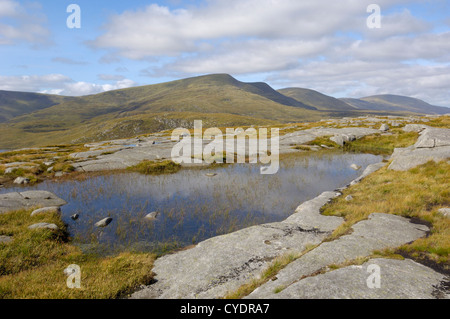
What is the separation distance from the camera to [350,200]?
20.4 m

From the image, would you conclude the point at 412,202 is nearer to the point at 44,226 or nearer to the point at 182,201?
the point at 182,201

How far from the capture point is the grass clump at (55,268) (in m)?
9.89

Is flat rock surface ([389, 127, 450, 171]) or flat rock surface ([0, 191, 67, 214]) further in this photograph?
flat rock surface ([389, 127, 450, 171])

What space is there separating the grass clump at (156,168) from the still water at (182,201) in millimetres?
2404

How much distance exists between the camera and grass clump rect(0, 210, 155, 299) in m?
9.89

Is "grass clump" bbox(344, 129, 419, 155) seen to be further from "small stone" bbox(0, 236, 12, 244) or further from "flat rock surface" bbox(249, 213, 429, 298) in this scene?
"small stone" bbox(0, 236, 12, 244)

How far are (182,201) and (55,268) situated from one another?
12.4 metres

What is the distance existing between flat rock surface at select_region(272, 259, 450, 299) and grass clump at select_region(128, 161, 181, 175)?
1200 inches

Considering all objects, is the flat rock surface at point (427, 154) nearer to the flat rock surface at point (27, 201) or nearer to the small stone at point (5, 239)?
the small stone at point (5, 239)

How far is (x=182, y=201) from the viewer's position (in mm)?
23422

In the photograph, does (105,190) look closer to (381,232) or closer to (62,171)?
(62,171)

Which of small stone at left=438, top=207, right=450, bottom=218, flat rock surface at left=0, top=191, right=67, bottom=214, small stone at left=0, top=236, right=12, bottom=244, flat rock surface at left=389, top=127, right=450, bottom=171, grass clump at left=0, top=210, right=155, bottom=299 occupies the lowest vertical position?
grass clump at left=0, top=210, right=155, bottom=299

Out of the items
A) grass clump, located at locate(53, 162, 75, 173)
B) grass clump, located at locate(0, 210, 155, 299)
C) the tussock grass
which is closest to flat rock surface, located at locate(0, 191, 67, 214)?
grass clump, located at locate(0, 210, 155, 299)
